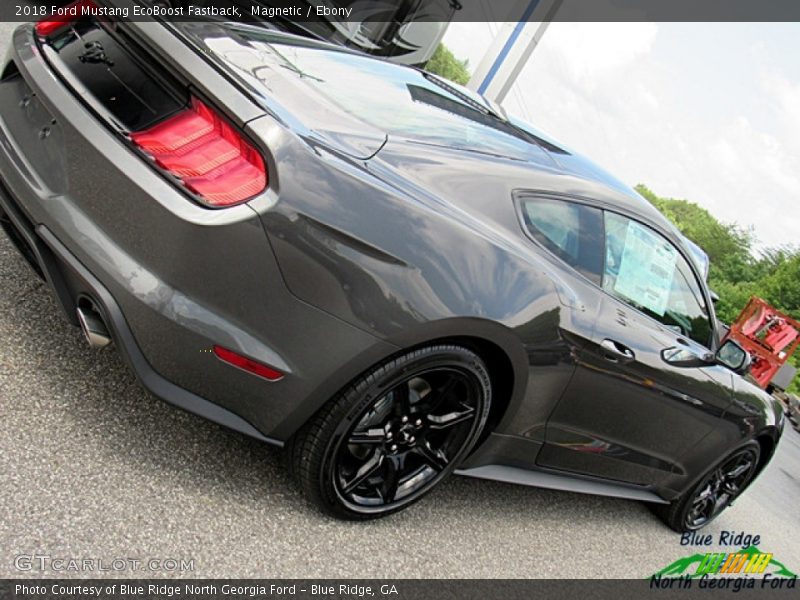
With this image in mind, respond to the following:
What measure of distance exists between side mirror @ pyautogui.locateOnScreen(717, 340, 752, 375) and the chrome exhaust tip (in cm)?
295

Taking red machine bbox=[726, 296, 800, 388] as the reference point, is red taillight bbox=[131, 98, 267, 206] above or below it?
above

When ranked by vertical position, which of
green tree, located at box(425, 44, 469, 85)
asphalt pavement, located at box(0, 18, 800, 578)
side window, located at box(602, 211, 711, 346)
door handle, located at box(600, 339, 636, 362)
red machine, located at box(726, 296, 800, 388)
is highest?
side window, located at box(602, 211, 711, 346)

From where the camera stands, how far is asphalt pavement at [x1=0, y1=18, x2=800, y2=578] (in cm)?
208

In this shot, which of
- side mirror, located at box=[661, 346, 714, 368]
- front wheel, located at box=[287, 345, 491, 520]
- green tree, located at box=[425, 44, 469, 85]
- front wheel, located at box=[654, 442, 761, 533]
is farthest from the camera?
green tree, located at box=[425, 44, 469, 85]

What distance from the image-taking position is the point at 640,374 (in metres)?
3.07

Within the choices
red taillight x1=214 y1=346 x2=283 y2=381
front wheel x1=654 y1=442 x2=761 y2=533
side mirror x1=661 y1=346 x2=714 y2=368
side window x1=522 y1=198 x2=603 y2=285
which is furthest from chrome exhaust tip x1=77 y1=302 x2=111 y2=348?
front wheel x1=654 y1=442 x2=761 y2=533

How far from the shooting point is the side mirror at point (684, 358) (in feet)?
10.6

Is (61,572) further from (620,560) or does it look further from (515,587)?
(620,560)

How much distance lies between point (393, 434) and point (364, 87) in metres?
1.34

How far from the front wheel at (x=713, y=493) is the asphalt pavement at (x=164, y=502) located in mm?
925

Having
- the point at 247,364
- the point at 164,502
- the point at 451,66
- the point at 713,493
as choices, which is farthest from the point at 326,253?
the point at 451,66

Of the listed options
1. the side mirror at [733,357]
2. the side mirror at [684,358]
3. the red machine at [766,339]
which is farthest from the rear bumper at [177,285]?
the red machine at [766,339]

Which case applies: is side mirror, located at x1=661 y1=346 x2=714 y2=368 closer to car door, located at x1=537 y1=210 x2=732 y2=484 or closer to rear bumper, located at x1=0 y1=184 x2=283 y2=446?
car door, located at x1=537 y1=210 x2=732 y2=484

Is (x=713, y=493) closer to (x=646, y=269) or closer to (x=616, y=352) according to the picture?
(x=646, y=269)
